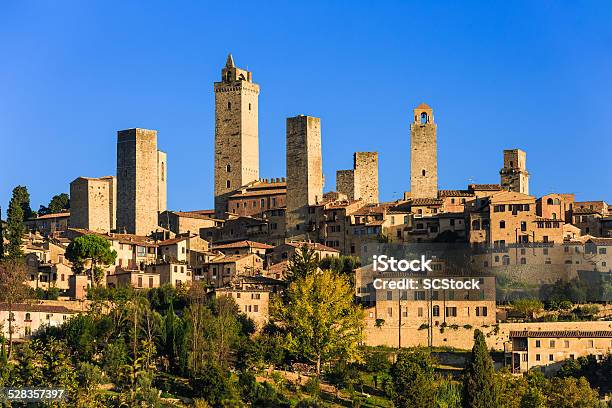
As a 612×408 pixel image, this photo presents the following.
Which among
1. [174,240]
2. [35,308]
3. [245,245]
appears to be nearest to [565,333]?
[245,245]

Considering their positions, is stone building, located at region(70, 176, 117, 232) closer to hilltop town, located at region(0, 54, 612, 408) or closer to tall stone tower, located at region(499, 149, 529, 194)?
hilltop town, located at region(0, 54, 612, 408)

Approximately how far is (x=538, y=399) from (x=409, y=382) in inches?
193

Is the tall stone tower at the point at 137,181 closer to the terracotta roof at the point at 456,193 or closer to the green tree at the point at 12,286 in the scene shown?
the terracotta roof at the point at 456,193

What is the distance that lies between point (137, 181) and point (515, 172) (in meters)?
21.3

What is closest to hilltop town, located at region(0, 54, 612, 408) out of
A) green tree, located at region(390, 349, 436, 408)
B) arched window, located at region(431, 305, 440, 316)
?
arched window, located at region(431, 305, 440, 316)

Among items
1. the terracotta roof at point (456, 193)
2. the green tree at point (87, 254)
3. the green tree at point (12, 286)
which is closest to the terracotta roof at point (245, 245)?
the green tree at point (87, 254)

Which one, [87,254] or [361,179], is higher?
[361,179]

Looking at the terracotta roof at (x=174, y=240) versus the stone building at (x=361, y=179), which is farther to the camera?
the stone building at (x=361, y=179)

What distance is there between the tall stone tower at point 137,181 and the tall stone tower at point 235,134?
4.07 metres

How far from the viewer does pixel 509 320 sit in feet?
239

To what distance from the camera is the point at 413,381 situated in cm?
6325

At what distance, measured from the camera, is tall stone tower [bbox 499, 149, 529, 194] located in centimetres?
9475

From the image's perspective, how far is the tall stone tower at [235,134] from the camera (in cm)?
9575

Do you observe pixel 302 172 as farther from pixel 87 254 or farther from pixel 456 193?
pixel 87 254
